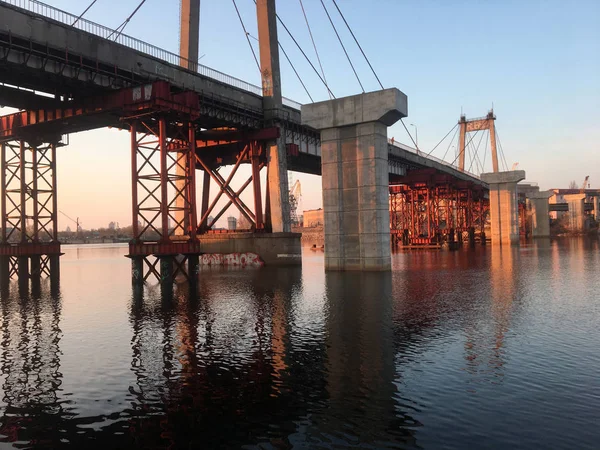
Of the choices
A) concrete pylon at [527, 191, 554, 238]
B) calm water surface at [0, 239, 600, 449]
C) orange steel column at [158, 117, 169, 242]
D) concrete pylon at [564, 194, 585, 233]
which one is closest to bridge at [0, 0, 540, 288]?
orange steel column at [158, 117, 169, 242]

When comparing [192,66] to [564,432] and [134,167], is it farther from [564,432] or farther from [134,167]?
[564,432]

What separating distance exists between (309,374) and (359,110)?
3172cm

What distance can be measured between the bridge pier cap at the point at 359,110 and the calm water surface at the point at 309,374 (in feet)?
64.2

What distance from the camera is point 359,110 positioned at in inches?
1630

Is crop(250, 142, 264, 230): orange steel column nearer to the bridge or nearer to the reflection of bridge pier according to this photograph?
the bridge

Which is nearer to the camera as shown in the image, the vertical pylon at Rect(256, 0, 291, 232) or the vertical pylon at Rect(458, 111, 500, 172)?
the vertical pylon at Rect(256, 0, 291, 232)

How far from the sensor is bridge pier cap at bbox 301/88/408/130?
39.9m

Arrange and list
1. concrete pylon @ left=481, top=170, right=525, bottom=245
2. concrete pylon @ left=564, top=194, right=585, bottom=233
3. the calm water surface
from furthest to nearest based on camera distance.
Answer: concrete pylon @ left=564, top=194, right=585, bottom=233, concrete pylon @ left=481, top=170, right=525, bottom=245, the calm water surface

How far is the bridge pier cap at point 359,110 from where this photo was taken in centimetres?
3994

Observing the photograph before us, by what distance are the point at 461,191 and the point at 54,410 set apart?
114770 mm

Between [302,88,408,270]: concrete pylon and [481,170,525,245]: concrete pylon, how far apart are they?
2632 inches

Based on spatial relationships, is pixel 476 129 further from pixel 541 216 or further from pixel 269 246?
pixel 269 246

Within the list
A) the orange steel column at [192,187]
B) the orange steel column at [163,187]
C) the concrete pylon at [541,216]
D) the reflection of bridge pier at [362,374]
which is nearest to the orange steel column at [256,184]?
the orange steel column at [192,187]

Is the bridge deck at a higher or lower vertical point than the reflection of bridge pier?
higher
